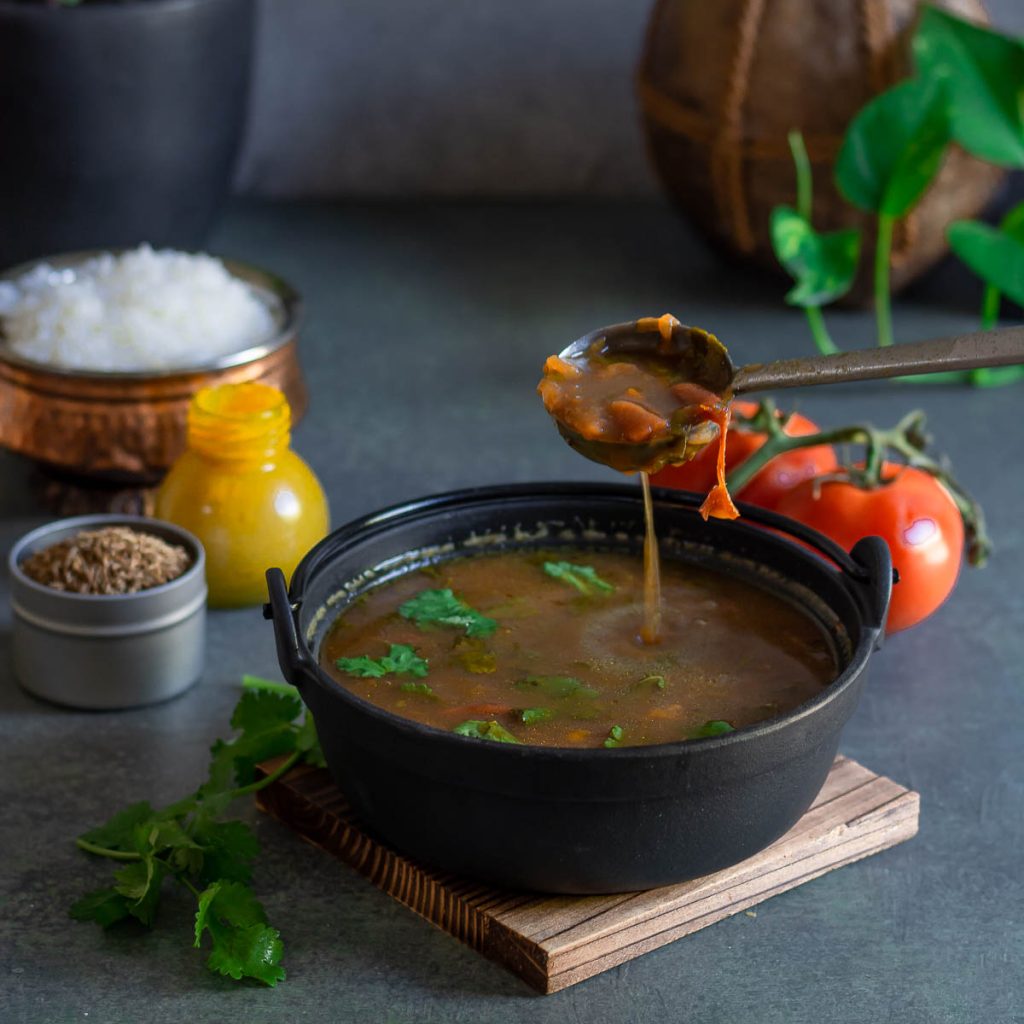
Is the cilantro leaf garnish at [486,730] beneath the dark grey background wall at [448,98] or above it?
above

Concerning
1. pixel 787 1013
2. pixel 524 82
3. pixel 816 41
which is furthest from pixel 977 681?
pixel 524 82

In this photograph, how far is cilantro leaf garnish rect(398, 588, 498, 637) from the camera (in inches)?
67.0

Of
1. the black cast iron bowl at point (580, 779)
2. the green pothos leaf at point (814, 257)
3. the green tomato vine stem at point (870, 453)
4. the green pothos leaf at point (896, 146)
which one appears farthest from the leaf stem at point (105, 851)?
the green pothos leaf at point (896, 146)

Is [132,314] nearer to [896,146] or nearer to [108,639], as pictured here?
[108,639]

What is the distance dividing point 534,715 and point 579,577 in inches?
12.2

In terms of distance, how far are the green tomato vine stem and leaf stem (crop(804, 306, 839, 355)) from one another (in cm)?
59

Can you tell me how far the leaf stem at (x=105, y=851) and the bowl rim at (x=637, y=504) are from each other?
28 centimetres

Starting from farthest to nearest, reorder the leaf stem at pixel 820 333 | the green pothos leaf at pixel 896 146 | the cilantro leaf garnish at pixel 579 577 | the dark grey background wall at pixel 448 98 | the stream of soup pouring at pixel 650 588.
A: 1. the dark grey background wall at pixel 448 98
2. the leaf stem at pixel 820 333
3. the green pothos leaf at pixel 896 146
4. the cilantro leaf garnish at pixel 579 577
5. the stream of soup pouring at pixel 650 588

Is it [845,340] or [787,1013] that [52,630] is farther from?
[845,340]

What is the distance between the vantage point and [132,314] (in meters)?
2.29

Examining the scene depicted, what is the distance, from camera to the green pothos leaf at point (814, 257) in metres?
2.52

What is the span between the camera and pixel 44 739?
1.88 metres

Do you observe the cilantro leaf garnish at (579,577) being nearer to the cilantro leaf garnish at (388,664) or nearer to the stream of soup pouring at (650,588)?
the stream of soup pouring at (650,588)

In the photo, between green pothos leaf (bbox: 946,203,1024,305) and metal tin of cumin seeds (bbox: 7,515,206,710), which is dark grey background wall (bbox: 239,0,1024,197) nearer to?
green pothos leaf (bbox: 946,203,1024,305)
